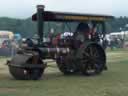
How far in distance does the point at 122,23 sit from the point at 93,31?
68.6 meters

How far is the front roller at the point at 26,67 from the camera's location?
49.9 feet

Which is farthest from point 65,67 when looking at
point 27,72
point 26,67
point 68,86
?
point 68,86

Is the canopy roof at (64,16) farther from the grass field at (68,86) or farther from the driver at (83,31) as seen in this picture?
the grass field at (68,86)

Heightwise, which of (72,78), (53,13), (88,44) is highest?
(53,13)

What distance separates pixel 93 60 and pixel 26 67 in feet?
10.5

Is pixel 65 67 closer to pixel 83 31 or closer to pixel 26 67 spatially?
pixel 83 31

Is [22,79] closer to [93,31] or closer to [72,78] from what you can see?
[72,78]

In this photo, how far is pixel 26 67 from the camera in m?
15.2

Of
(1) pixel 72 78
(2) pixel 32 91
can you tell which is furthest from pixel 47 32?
(2) pixel 32 91

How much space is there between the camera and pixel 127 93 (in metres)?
12.0

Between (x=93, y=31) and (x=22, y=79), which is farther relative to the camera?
(x=93, y=31)

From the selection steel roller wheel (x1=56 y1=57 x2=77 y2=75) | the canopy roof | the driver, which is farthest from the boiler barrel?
the canopy roof

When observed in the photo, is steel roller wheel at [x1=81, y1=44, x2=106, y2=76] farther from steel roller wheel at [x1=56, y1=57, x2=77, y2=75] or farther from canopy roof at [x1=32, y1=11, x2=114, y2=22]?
canopy roof at [x1=32, y1=11, x2=114, y2=22]

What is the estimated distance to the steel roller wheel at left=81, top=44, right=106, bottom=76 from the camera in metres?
17.1
